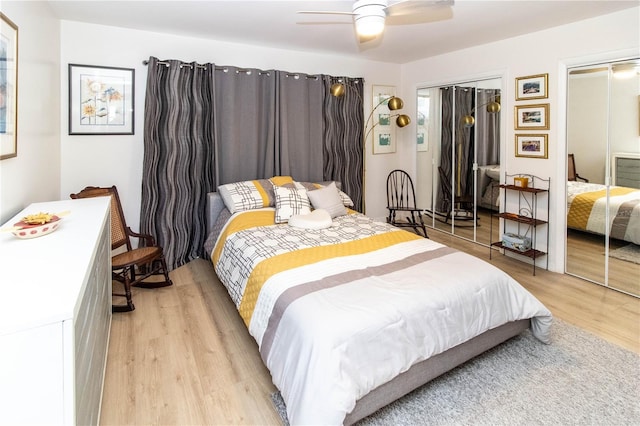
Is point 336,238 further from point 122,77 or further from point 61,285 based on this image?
point 122,77

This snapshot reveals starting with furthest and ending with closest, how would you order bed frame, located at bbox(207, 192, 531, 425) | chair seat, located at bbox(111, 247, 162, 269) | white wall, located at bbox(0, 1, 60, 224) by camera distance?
1. chair seat, located at bbox(111, 247, 162, 269)
2. white wall, located at bbox(0, 1, 60, 224)
3. bed frame, located at bbox(207, 192, 531, 425)

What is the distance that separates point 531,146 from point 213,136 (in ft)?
11.4

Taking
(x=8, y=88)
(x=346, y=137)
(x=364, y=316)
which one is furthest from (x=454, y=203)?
(x=8, y=88)

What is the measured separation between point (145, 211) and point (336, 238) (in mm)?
2142

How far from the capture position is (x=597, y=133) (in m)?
3.42

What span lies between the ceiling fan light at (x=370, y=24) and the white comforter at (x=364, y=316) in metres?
1.56

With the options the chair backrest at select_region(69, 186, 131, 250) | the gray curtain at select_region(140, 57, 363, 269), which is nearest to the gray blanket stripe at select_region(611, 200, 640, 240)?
the gray curtain at select_region(140, 57, 363, 269)

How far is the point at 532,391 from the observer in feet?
6.81

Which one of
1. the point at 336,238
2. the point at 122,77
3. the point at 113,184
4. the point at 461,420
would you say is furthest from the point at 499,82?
→ the point at 113,184

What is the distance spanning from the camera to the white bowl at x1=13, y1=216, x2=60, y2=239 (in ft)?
5.65

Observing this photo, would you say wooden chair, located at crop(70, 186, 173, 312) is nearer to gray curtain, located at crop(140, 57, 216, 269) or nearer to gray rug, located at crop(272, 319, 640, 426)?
gray curtain, located at crop(140, 57, 216, 269)

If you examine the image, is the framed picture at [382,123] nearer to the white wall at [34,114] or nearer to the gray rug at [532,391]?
the gray rug at [532,391]

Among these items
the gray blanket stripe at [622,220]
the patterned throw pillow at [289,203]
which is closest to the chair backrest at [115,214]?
the patterned throw pillow at [289,203]

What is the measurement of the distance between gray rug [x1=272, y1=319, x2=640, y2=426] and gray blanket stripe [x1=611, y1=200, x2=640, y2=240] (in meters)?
1.40
